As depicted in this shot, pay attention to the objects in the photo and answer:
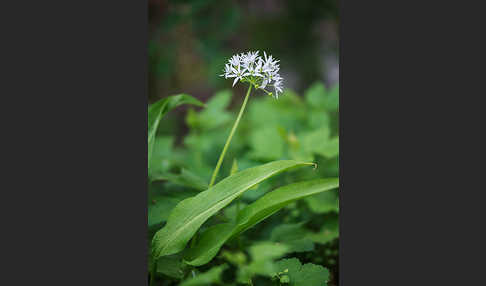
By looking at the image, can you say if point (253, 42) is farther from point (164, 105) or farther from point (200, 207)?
point (200, 207)

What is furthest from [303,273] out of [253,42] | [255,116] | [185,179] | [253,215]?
[253,42]

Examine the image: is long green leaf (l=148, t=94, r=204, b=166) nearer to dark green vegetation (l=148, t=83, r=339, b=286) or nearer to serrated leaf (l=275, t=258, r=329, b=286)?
dark green vegetation (l=148, t=83, r=339, b=286)

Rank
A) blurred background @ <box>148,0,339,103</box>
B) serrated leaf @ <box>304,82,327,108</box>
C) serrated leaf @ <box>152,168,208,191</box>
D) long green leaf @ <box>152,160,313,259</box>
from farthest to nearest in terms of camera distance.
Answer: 1. blurred background @ <box>148,0,339,103</box>
2. serrated leaf @ <box>304,82,327,108</box>
3. serrated leaf @ <box>152,168,208,191</box>
4. long green leaf @ <box>152,160,313,259</box>

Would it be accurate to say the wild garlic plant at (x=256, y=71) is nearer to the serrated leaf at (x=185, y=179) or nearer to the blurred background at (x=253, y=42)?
the serrated leaf at (x=185, y=179)

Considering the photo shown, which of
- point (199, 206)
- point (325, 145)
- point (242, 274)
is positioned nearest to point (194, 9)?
point (325, 145)

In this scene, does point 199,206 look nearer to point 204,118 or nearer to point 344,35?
point 344,35

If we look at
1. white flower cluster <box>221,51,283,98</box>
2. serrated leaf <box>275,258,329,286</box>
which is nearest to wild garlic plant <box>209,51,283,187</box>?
white flower cluster <box>221,51,283,98</box>
